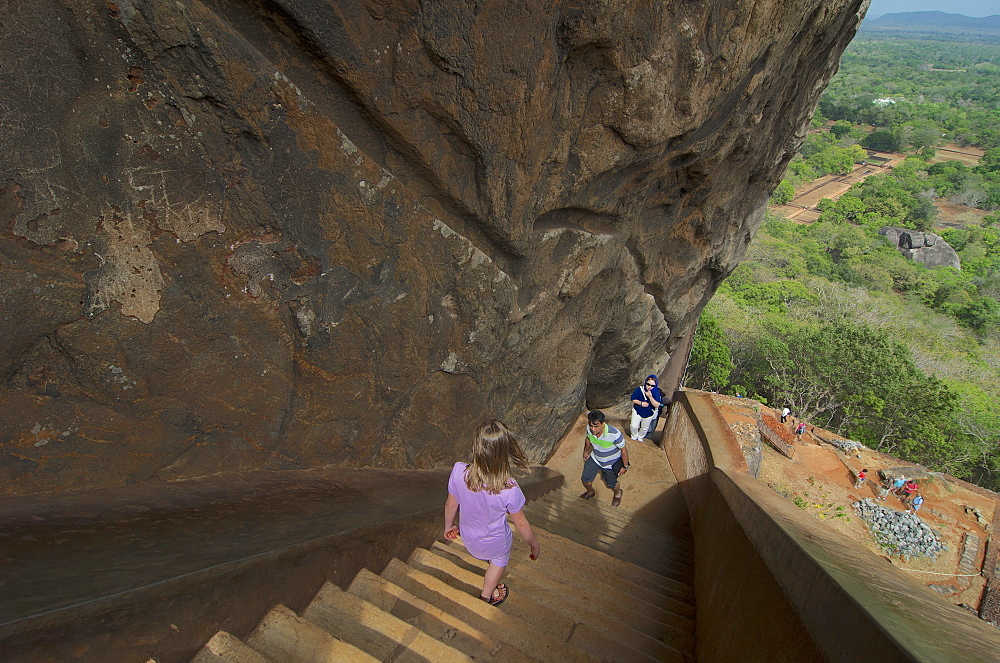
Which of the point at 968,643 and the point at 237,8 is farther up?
the point at 237,8

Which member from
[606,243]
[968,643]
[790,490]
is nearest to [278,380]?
[968,643]

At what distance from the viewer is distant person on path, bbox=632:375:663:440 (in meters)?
8.65

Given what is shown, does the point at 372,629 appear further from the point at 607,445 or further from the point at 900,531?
the point at 900,531

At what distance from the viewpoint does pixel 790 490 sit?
11875mm

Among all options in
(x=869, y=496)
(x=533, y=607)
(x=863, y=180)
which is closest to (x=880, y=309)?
(x=869, y=496)

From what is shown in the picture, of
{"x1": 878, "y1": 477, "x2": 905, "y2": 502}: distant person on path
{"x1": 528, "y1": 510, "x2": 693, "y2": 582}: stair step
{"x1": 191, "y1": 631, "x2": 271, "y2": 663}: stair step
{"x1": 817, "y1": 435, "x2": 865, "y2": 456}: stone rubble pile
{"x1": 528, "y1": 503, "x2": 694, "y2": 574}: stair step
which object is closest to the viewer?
{"x1": 191, "y1": 631, "x2": 271, "y2": 663}: stair step

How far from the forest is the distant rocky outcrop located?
1.96m

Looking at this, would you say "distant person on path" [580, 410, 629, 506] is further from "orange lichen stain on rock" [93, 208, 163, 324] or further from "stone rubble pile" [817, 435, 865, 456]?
"stone rubble pile" [817, 435, 865, 456]

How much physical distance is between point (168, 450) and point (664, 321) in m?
7.99

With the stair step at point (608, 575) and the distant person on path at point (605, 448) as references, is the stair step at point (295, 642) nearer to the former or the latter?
the stair step at point (608, 575)

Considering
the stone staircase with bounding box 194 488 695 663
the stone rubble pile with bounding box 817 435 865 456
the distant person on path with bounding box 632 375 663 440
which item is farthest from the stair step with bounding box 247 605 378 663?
the stone rubble pile with bounding box 817 435 865 456

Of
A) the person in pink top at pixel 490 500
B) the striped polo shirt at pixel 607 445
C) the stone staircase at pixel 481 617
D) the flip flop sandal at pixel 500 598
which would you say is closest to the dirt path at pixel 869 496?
the striped polo shirt at pixel 607 445

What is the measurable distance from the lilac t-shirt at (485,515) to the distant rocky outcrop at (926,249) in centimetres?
5892

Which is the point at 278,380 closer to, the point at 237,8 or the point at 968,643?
the point at 237,8
